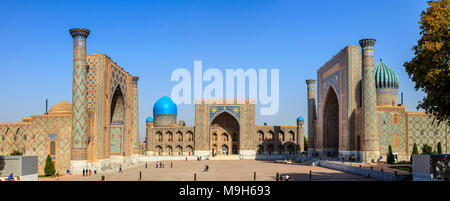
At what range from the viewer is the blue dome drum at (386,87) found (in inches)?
1578

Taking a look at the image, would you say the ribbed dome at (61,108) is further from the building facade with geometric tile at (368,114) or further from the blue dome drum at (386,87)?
the blue dome drum at (386,87)

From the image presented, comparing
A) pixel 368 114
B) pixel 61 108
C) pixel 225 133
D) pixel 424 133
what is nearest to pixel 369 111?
pixel 368 114

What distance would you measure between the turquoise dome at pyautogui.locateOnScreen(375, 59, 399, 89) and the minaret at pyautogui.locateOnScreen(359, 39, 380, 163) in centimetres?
949

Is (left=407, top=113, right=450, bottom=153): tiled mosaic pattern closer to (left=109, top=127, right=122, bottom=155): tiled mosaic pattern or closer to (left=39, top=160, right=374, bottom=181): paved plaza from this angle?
(left=39, top=160, right=374, bottom=181): paved plaza

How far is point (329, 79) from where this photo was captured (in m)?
40.6

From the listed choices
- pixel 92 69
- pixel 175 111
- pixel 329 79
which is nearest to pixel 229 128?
pixel 175 111

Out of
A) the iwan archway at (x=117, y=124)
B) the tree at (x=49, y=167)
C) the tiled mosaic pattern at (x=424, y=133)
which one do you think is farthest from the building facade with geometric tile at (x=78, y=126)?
the tiled mosaic pattern at (x=424, y=133)

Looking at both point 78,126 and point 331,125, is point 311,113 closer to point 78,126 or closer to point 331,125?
point 331,125

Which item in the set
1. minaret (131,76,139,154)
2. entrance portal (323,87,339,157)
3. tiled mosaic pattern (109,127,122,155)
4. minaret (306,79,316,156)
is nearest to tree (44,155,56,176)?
tiled mosaic pattern (109,127,122,155)

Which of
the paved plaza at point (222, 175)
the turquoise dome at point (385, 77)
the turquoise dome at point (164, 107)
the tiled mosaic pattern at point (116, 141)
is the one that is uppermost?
the turquoise dome at point (385, 77)

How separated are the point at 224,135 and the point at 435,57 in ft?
136

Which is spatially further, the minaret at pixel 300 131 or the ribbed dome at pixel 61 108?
the minaret at pixel 300 131

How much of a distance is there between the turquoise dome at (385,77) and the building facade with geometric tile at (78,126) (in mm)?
26003

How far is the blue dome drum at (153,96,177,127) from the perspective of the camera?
57.3m
